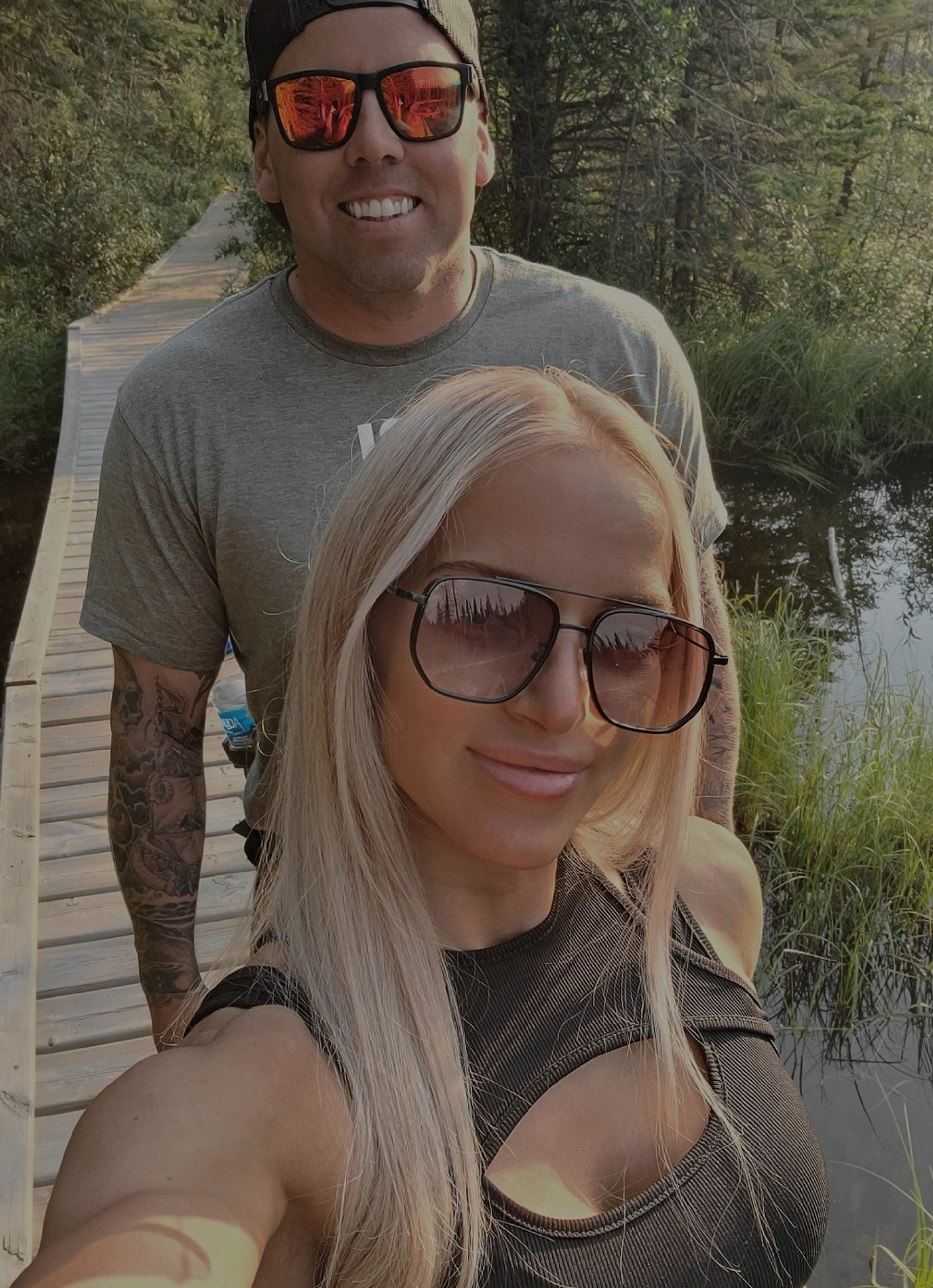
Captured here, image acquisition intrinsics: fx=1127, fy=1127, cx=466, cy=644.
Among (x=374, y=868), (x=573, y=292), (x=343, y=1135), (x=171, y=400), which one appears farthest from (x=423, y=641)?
(x=573, y=292)

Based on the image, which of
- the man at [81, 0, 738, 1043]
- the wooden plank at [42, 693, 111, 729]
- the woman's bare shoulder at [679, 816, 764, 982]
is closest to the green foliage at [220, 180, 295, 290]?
the wooden plank at [42, 693, 111, 729]

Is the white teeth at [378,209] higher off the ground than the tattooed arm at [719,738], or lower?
higher

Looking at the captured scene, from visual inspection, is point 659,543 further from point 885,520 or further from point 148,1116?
point 885,520

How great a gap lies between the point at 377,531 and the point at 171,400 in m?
0.70

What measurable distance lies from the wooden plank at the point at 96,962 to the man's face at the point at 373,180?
1.82m

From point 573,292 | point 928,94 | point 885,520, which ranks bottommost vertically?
point 885,520

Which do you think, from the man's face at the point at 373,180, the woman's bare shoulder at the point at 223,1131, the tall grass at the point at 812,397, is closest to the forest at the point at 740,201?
the tall grass at the point at 812,397

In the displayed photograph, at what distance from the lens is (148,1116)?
2.79 ft

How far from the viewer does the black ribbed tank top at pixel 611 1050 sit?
100cm

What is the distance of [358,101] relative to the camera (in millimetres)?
1597

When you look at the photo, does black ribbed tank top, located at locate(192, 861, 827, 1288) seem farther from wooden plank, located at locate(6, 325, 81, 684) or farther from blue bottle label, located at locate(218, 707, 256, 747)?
wooden plank, located at locate(6, 325, 81, 684)

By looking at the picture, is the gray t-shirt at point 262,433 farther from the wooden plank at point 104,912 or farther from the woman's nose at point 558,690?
the wooden plank at point 104,912

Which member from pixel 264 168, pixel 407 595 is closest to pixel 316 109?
pixel 264 168

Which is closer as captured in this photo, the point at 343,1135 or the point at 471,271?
the point at 343,1135
